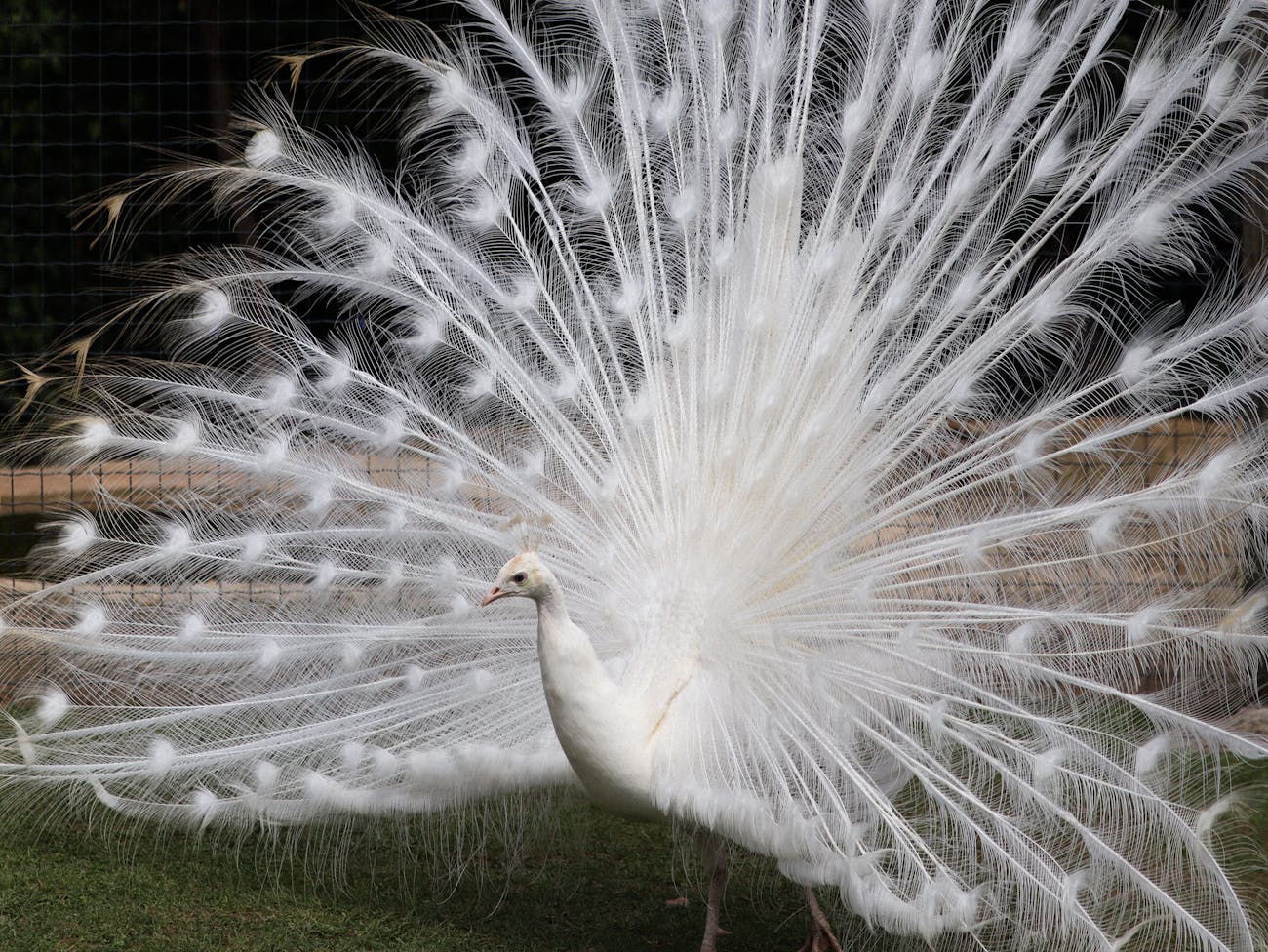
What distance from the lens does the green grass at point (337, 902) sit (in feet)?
12.8

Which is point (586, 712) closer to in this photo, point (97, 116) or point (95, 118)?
point (97, 116)

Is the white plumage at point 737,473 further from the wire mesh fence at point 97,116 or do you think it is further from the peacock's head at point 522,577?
the wire mesh fence at point 97,116

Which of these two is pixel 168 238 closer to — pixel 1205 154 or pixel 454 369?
pixel 454 369

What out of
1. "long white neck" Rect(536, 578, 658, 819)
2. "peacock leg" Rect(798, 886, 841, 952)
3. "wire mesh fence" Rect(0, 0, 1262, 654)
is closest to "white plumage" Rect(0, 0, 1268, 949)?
"long white neck" Rect(536, 578, 658, 819)

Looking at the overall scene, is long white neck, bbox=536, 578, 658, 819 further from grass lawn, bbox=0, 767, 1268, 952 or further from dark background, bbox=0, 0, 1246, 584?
dark background, bbox=0, 0, 1246, 584

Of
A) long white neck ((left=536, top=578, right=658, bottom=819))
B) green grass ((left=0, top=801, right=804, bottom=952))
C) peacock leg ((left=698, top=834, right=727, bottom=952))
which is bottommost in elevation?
green grass ((left=0, top=801, right=804, bottom=952))

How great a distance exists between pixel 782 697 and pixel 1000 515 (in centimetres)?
75

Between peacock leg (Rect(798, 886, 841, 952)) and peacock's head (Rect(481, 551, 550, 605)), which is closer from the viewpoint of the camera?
peacock's head (Rect(481, 551, 550, 605))

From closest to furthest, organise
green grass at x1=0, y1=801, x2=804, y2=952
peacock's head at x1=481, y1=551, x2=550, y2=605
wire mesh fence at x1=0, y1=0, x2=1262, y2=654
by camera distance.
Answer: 1. peacock's head at x1=481, y1=551, x2=550, y2=605
2. green grass at x1=0, y1=801, x2=804, y2=952
3. wire mesh fence at x1=0, y1=0, x2=1262, y2=654

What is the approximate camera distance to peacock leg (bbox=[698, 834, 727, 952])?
3.58 m

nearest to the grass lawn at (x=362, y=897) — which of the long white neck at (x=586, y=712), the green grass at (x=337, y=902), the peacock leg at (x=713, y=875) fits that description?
the green grass at (x=337, y=902)

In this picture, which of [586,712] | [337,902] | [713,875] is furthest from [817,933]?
[337,902]

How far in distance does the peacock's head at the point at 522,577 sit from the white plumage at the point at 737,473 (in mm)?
69

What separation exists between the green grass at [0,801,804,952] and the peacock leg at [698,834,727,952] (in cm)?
25
